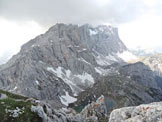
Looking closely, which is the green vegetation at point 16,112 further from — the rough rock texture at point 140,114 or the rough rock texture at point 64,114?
the rough rock texture at point 140,114

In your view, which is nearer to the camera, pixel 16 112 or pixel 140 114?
pixel 140 114

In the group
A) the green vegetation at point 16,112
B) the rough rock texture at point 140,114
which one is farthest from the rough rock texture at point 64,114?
the rough rock texture at point 140,114

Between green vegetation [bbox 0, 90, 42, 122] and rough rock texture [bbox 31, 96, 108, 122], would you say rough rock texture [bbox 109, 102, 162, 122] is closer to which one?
green vegetation [bbox 0, 90, 42, 122]

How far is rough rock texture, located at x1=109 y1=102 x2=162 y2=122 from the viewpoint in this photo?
35.6 feet

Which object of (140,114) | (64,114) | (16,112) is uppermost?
(16,112)

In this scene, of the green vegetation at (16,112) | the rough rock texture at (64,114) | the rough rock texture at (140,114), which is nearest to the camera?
the rough rock texture at (140,114)

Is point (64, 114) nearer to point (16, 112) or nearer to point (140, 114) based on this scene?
point (16, 112)

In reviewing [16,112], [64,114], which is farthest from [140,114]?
[64,114]

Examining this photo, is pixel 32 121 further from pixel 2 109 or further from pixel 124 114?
pixel 124 114

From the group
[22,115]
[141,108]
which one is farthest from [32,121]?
[141,108]

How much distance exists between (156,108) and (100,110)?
6183 cm

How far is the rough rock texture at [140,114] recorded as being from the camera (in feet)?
35.6

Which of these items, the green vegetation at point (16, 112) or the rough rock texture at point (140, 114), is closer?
the rough rock texture at point (140, 114)

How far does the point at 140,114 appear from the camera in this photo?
11719 mm
